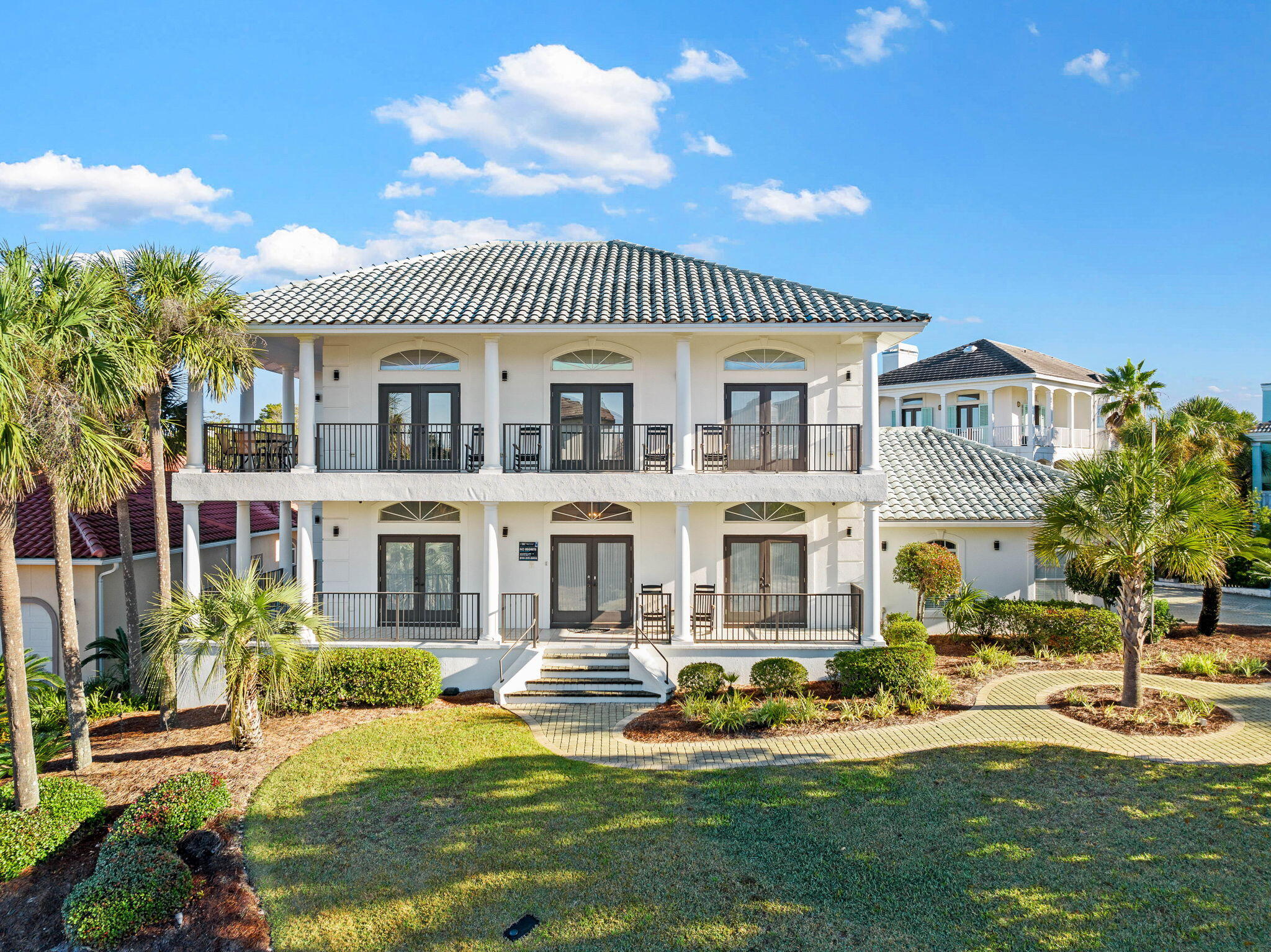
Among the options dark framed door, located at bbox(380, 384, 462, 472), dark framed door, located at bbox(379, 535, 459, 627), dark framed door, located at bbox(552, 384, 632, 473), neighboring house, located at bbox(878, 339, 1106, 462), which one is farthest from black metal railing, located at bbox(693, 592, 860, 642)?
neighboring house, located at bbox(878, 339, 1106, 462)

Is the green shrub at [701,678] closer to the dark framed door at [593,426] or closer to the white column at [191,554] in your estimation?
the dark framed door at [593,426]

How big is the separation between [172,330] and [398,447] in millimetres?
4958

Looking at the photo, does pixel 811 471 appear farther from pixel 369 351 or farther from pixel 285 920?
pixel 285 920

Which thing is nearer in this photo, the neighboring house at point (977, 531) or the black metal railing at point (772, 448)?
the black metal railing at point (772, 448)

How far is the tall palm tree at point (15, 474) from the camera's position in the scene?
350 inches

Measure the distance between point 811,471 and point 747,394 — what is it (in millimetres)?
2320

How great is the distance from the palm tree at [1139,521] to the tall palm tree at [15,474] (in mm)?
15013

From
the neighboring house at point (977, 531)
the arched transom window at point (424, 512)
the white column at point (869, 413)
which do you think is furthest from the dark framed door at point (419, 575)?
the neighboring house at point (977, 531)

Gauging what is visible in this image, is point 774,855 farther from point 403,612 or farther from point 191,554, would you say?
point 191,554

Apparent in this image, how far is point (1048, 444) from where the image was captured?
32062 mm

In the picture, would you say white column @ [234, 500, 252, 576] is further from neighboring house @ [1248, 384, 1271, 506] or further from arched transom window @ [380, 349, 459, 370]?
neighboring house @ [1248, 384, 1271, 506]

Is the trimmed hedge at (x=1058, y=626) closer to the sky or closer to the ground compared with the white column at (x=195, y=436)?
closer to the ground

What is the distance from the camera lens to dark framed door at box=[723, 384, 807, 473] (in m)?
16.4

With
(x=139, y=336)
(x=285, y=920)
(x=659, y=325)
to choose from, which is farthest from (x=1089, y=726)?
(x=139, y=336)
